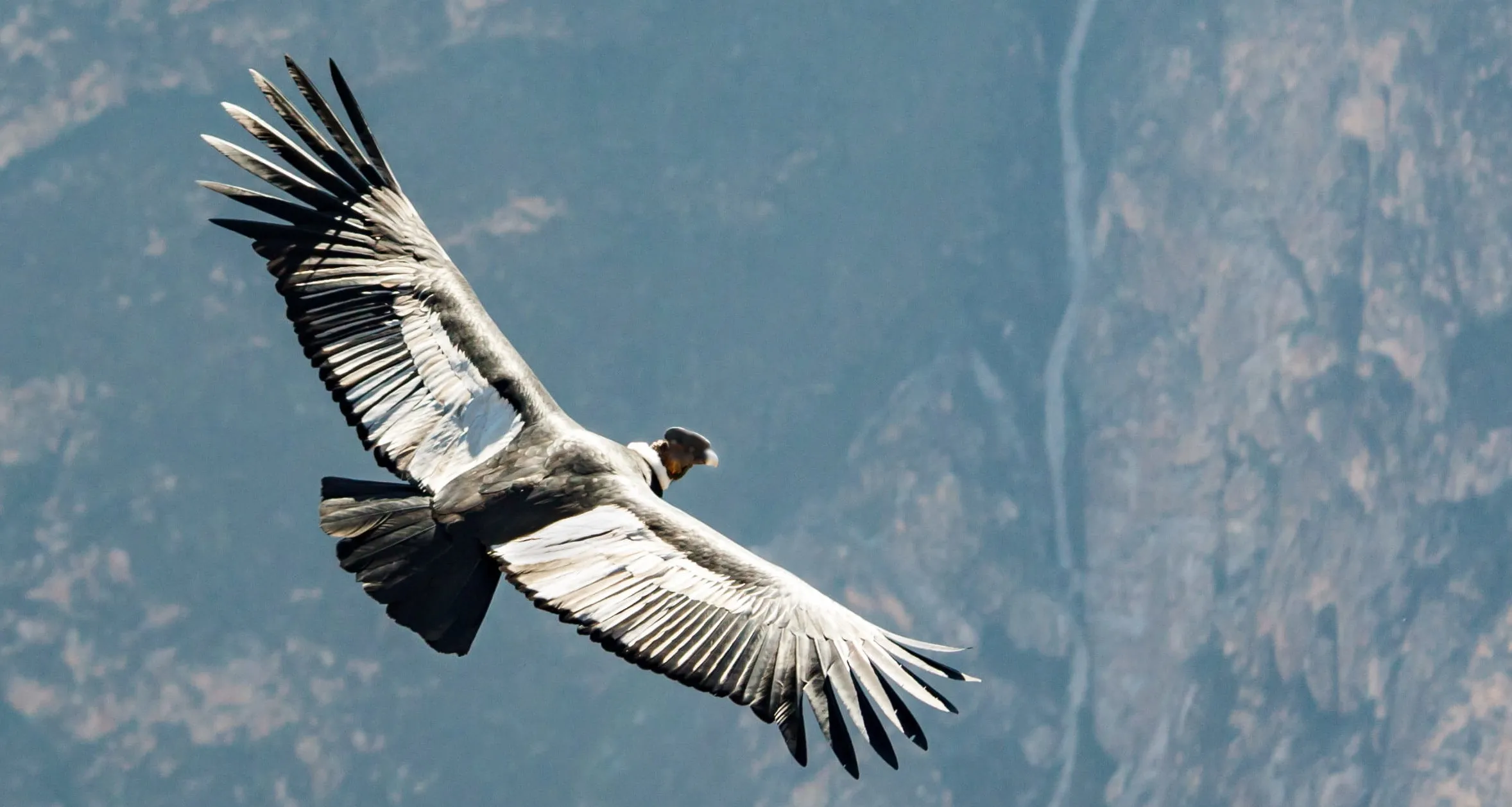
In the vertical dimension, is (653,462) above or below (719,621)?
above

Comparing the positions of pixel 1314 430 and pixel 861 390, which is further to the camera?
pixel 861 390

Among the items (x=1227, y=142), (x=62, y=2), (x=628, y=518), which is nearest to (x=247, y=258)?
(x=62, y=2)

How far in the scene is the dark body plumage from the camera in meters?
20.6

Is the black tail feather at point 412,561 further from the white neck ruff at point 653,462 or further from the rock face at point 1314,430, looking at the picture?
the rock face at point 1314,430

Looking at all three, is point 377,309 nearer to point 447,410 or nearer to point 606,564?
point 447,410

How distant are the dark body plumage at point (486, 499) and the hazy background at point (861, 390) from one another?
13691 centimetres

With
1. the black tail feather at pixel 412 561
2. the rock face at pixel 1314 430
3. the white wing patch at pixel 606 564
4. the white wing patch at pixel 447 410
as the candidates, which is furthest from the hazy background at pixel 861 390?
the white wing patch at pixel 606 564

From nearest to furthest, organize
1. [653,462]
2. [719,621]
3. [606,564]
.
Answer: [719,621] < [606,564] < [653,462]

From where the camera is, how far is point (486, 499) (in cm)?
2211

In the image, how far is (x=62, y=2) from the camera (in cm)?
19862

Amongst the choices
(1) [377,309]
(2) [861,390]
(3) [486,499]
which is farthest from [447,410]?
(2) [861,390]

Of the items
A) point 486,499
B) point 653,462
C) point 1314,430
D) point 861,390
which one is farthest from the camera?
point 861,390

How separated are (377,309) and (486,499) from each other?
3.41m

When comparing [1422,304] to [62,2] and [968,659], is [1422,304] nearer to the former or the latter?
→ [968,659]
